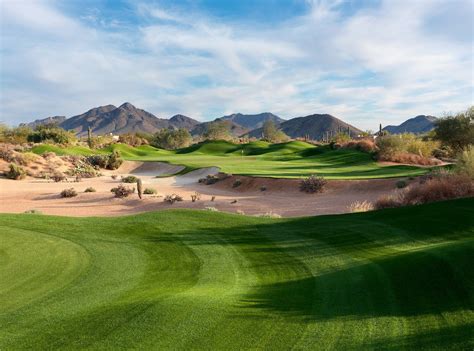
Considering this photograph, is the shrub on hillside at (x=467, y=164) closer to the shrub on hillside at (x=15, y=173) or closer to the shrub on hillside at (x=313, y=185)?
the shrub on hillside at (x=313, y=185)

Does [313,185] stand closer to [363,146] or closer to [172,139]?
[363,146]

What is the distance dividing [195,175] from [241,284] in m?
33.5

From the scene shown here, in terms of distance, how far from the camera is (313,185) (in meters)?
28.7

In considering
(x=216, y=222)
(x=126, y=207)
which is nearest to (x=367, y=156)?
(x=126, y=207)

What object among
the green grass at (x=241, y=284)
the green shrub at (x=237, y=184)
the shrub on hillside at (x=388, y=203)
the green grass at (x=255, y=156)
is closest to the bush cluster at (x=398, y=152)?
the green grass at (x=255, y=156)

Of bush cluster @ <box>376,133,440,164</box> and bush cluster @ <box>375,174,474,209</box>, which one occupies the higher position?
bush cluster @ <box>376,133,440,164</box>

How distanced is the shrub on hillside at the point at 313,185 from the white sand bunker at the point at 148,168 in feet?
69.2

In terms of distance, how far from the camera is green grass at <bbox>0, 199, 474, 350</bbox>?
5.99 m

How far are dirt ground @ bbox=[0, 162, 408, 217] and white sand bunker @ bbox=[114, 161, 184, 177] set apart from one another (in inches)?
504

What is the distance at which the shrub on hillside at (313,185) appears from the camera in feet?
93.4

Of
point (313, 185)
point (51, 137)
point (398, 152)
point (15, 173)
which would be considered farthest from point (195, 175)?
point (51, 137)

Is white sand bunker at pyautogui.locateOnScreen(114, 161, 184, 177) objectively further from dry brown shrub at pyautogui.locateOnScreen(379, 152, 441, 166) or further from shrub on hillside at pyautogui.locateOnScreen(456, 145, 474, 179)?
shrub on hillside at pyautogui.locateOnScreen(456, 145, 474, 179)

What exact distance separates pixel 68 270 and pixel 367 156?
140 feet

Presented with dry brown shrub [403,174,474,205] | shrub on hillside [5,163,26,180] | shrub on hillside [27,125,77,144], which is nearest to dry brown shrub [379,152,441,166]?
dry brown shrub [403,174,474,205]
